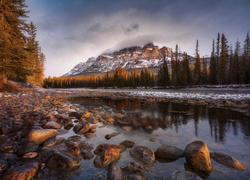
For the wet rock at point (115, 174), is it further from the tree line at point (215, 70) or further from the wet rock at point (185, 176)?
→ the tree line at point (215, 70)

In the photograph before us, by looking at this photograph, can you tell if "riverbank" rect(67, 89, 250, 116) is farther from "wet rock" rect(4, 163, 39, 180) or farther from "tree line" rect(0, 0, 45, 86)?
"tree line" rect(0, 0, 45, 86)

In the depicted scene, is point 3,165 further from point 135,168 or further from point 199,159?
point 199,159

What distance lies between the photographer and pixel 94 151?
119 inches

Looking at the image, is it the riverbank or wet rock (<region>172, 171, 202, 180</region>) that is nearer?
wet rock (<region>172, 171, 202, 180</region>)

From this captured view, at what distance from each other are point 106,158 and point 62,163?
94cm

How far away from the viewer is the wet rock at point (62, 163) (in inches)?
89.5

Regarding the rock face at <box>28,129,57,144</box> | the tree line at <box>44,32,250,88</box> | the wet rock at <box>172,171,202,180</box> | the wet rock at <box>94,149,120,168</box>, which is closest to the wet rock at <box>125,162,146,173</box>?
the wet rock at <box>94,149,120,168</box>

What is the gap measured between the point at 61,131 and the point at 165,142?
3977mm

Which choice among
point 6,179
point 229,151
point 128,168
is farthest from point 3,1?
point 229,151

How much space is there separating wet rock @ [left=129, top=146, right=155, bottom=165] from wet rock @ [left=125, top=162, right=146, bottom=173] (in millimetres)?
268

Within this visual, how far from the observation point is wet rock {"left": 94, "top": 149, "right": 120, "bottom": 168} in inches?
96.9

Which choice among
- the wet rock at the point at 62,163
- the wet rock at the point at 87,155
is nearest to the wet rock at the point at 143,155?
the wet rock at the point at 87,155

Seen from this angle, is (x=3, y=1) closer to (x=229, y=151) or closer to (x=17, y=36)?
(x=17, y=36)

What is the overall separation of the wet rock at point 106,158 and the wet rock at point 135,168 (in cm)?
43
